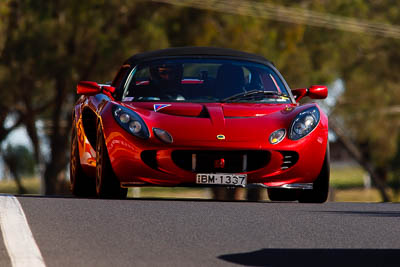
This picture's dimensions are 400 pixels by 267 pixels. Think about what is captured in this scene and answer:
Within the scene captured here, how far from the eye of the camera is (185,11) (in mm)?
36188

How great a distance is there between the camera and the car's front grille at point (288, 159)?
10.4m

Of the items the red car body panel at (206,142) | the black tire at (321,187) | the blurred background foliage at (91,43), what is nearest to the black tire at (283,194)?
the black tire at (321,187)

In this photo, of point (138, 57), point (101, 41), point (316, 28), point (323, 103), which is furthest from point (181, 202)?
point (323, 103)

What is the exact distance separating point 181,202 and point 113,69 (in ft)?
83.0

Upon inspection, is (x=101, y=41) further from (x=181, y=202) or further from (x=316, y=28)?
(x=181, y=202)

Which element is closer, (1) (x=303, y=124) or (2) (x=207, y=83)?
(1) (x=303, y=124)

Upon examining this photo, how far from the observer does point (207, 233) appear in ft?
25.0

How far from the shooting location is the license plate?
10180mm

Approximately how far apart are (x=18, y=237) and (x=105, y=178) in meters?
3.28

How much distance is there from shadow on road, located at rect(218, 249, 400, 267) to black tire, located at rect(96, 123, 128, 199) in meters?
3.82

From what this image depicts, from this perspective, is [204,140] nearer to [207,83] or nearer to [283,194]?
[207,83]

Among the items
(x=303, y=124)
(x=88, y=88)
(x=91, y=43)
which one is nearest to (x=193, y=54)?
(x=88, y=88)

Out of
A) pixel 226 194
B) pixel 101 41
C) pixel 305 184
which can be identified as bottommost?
pixel 226 194

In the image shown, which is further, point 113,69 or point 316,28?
point 316,28
